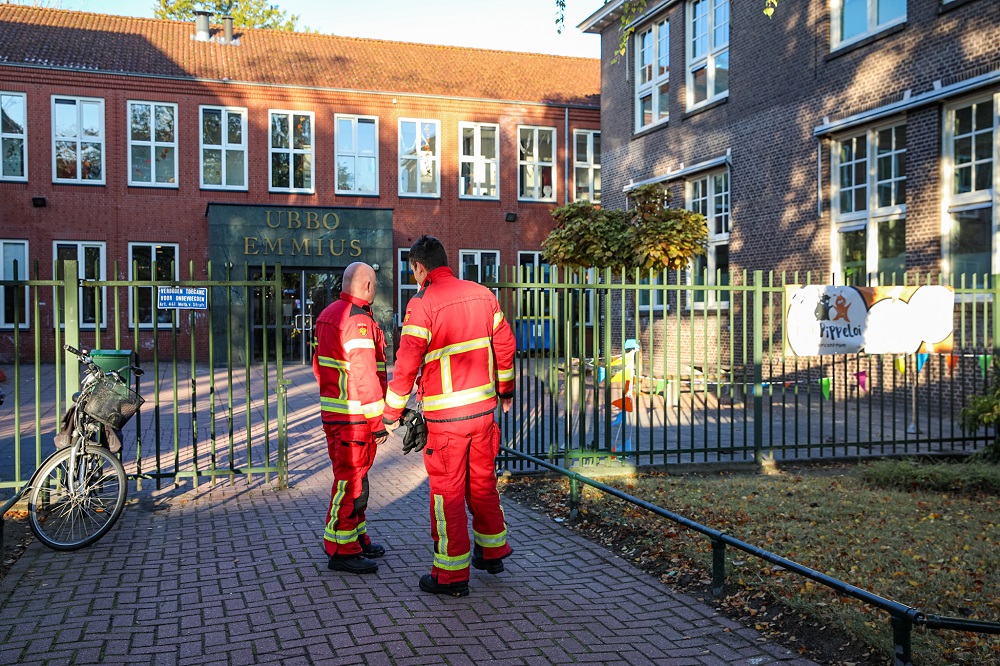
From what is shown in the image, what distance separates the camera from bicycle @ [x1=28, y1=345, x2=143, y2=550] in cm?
611

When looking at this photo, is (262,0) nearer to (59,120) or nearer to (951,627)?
(59,120)

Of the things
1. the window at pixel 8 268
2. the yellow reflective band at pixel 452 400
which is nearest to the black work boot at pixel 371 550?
the yellow reflective band at pixel 452 400

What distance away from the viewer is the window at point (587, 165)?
30484 millimetres

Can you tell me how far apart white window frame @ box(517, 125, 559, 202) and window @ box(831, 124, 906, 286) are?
14.7m

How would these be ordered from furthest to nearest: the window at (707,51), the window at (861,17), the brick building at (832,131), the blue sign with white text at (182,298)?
the window at (707,51) < the window at (861,17) < the brick building at (832,131) < the blue sign with white text at (182,298)

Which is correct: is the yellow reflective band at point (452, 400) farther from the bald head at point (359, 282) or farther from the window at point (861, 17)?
the window at point (861, 17)

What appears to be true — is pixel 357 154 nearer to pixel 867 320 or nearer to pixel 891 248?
pixel 891 248

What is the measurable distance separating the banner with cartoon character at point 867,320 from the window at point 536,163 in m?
20.7

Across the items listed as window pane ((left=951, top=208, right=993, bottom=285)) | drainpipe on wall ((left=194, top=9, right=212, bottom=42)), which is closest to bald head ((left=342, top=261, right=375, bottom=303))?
window pane ((left=951, top=208, right=993, bottom=285))

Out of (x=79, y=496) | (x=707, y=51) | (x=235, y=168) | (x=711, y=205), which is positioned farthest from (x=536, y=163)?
(x=79, y=496)

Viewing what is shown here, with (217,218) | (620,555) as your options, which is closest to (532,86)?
(217,218)

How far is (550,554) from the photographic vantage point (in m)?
6.06

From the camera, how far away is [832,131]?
1583cm

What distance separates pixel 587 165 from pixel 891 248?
1661 centimetres
